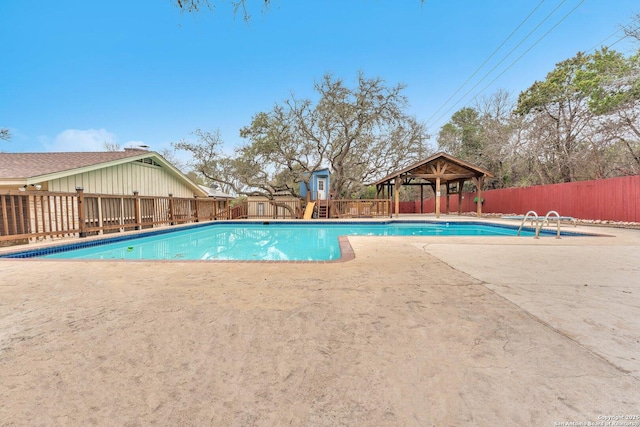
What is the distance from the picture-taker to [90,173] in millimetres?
9562

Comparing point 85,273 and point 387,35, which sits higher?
point 387,35

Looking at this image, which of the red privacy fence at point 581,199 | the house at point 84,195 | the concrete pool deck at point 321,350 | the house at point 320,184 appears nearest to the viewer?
the concrete pool deck at point 321,350

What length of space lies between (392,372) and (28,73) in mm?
22169

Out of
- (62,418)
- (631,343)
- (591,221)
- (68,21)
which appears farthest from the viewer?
(591,221)

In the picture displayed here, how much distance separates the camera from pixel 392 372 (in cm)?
141

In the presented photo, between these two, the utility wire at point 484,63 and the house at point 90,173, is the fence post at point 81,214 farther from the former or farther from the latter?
the utility wire at point 484,63

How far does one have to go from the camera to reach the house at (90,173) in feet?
26.0

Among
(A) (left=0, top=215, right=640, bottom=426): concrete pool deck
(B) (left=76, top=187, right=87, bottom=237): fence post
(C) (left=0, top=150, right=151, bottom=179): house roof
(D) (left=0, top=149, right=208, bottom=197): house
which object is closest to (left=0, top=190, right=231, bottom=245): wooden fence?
(B) (left=76, top=187, right=87, bottom=237): fence post

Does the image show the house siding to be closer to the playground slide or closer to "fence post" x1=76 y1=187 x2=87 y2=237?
"fence post" x1=76 y1=187 x2=87 y2=237

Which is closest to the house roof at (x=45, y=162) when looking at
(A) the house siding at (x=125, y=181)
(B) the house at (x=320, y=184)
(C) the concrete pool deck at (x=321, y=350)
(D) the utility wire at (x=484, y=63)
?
(A) the house siding at (x=125, y=181)

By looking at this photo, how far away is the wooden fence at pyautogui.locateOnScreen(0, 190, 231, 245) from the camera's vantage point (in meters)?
6.39

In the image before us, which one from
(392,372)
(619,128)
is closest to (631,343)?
(392,372)

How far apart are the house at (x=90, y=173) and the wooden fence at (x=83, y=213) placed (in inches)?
24.5

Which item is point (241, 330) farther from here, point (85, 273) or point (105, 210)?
point (105, 210)
